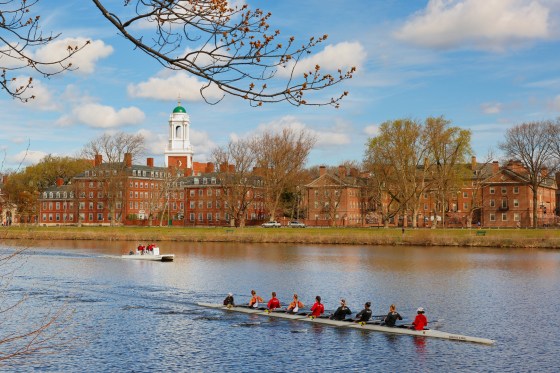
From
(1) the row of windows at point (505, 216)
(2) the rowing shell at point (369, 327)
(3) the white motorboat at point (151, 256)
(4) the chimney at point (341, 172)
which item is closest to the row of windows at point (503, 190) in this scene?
(1) the row of windows at point (505, 216)

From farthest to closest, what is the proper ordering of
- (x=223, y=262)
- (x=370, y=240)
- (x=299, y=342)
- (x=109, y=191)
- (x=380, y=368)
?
1. (x=109, y=191)
2. (x=370, y=240)
3. (x=223, y=262)
4. (x=299, y=342)
5. (x=380, y=368)

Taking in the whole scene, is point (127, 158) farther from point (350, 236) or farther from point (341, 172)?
point (350, 236)

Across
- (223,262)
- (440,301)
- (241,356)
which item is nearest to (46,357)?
(241,356)

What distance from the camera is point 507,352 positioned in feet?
90.6

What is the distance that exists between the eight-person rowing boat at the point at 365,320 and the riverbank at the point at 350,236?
1690 inches

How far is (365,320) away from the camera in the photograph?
1282 inches

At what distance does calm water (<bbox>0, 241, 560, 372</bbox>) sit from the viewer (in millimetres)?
26375

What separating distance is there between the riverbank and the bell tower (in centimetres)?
7241

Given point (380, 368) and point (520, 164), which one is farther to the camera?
point (520, 164)

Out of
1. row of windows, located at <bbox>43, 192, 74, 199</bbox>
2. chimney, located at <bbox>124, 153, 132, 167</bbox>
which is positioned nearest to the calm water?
chimney, located at <bbox>124, 153, 132, 167</bbox>

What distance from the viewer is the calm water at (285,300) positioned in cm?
2638

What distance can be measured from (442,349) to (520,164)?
89.3 meters

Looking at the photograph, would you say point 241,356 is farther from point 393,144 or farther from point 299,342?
point 393,144

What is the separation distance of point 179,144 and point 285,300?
14050 cm
